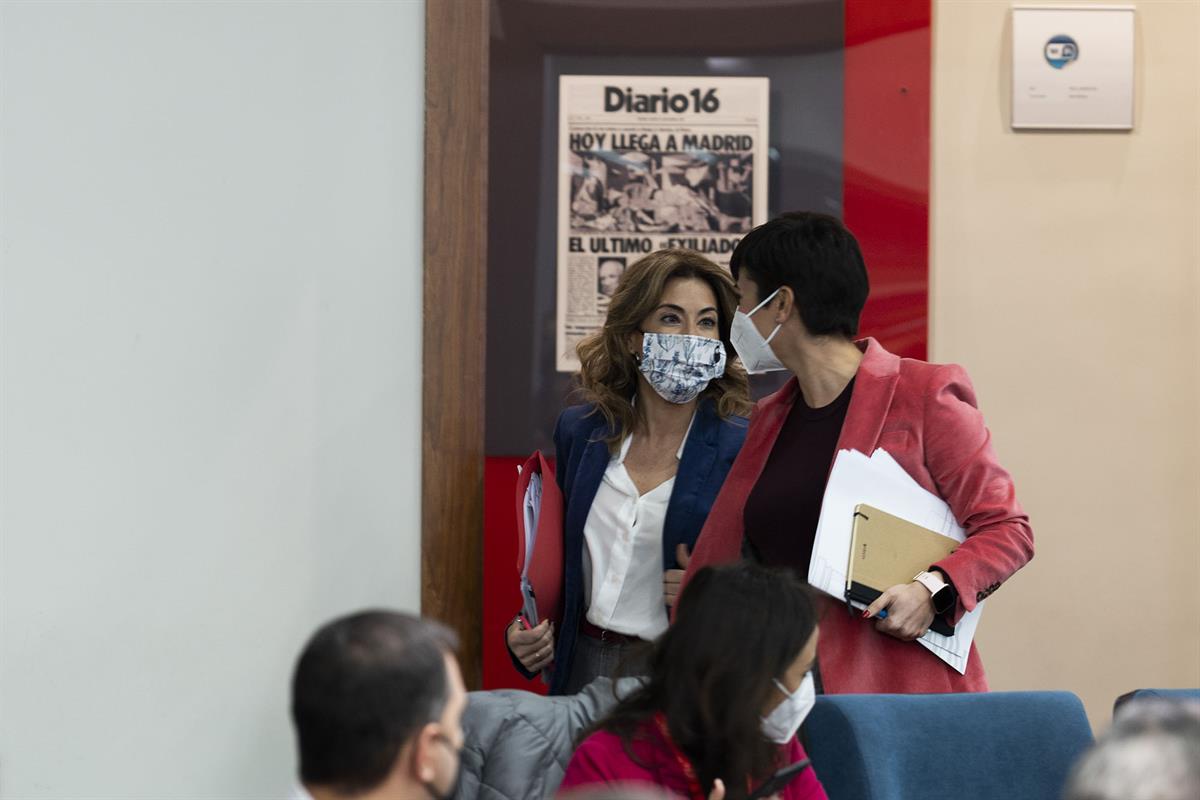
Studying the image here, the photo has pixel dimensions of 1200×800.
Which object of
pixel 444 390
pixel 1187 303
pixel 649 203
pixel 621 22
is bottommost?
→ pixel 444 390

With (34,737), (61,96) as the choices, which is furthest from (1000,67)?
(34,737)

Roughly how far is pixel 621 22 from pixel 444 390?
1.05m

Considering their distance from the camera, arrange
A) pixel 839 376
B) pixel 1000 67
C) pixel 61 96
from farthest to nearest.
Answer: pixel 1000 67 < pixel 61 96 < pixel 839 376

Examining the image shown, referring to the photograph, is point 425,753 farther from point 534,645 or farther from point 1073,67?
point 1073,67

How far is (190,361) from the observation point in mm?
3438

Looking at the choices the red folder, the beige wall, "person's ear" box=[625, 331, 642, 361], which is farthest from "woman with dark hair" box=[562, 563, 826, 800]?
the beige wall

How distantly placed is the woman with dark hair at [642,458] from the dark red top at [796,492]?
27cm

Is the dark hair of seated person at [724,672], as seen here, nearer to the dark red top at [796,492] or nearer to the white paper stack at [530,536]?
the dark red top at [796,492]

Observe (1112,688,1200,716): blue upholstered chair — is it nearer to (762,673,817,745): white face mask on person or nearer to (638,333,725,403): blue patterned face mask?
(762,673,817,745): white face mask on person

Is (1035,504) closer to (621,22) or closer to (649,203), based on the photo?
(649,203)

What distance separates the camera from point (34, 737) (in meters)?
3.41

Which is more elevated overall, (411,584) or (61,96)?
(61,96)

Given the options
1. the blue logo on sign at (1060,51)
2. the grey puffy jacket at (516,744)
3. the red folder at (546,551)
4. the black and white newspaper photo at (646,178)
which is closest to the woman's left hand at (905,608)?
the grey puffy jacket at (516,744)

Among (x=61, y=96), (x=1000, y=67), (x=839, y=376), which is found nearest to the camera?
(x=839, y=376)
